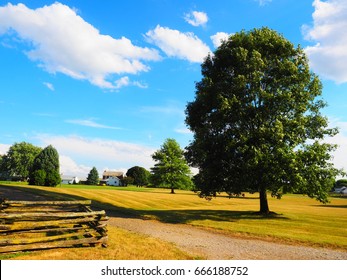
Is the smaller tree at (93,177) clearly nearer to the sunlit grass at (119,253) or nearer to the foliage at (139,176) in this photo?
the foliage at (139,176)

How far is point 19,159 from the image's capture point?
12744cm

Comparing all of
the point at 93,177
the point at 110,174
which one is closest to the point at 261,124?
the point at 93,177

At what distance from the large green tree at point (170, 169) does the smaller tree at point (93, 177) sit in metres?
66.6

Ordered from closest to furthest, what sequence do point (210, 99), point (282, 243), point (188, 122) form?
1. point (282, 243)
2. point (210, 99)
3. point (188, 122)

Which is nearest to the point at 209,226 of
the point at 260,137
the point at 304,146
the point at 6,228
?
the point at 260,137

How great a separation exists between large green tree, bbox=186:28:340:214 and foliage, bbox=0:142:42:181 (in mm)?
119049

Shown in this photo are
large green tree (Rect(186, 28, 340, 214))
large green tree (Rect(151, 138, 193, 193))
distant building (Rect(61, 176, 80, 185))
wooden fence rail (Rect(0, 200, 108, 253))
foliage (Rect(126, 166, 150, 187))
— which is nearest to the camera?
wooden fence rail (Rect(0, 200, 108, 253))

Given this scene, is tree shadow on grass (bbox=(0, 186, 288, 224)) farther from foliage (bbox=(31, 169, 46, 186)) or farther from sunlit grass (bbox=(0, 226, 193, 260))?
foliage (bbox=(31, 169, 46, 186))

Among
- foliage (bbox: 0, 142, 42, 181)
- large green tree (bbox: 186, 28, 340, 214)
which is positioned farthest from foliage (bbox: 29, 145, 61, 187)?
foliage (bbox: 0, 142, 42, 181)

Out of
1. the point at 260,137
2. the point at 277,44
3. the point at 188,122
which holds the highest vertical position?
the point at 277,44

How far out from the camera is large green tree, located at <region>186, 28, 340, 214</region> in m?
25.1

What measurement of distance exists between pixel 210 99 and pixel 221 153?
532 cm

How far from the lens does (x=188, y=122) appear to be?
31.8 metres
